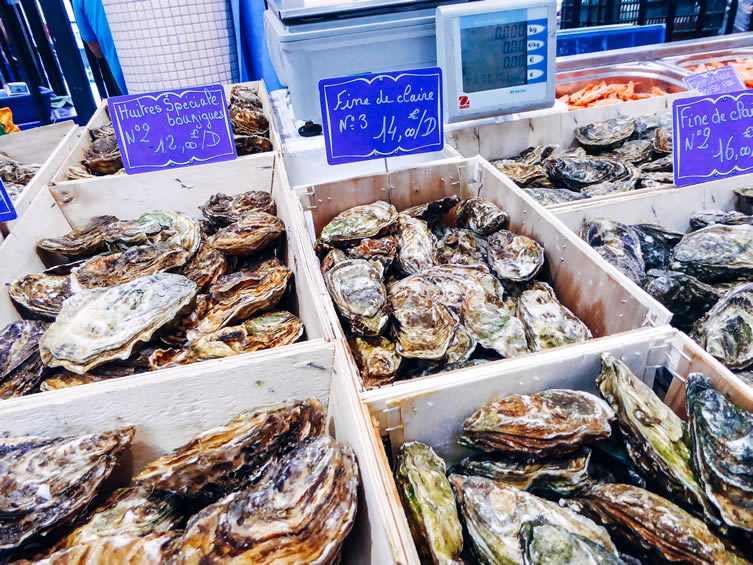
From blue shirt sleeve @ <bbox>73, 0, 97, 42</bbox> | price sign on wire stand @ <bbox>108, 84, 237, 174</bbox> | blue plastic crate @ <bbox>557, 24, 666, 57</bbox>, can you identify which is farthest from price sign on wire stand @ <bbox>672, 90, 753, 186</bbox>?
blue shirt sleeve @ <bbox>73, 0, 97, 42</bbox>

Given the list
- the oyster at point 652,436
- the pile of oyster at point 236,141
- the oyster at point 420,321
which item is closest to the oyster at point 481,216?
the oyster at point 420,321

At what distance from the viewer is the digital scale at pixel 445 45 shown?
2.41 meters

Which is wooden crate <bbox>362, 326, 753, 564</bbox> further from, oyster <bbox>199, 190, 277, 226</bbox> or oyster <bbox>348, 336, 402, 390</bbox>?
oyster <bbox>199, 190, 277, 226</bbox>

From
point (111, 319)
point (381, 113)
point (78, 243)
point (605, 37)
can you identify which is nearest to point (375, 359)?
point (111, 319)

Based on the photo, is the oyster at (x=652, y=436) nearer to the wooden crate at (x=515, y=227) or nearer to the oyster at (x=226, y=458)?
the wooden crate at (x=515, y=227)

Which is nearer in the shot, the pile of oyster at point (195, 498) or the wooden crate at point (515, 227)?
the pile of oyster at point (195, 498)

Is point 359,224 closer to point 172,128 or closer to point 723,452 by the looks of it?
point 172,128

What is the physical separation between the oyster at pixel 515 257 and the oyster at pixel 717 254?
0.54 metres

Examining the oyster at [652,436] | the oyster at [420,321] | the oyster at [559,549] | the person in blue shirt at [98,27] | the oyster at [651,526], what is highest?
the person in blue shirt at [98,27]

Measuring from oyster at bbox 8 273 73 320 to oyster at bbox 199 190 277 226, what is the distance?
0.65 metres

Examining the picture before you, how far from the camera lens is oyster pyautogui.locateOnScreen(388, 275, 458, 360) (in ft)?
4.87

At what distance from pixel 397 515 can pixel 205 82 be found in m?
4.39

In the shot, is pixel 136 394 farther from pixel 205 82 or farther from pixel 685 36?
pixel 685 36

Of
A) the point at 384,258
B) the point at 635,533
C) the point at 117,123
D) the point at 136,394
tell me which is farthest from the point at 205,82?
the point at 635,533
